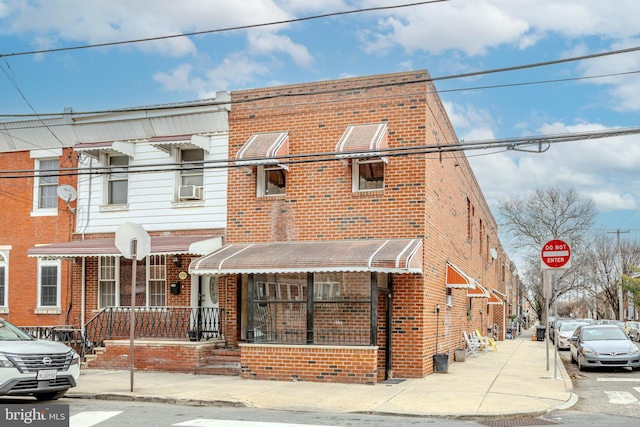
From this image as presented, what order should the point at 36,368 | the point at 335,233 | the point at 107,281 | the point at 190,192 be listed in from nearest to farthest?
the point at 36,368 → the point at 335,233 → the point at 190,192 → the point at 107,281

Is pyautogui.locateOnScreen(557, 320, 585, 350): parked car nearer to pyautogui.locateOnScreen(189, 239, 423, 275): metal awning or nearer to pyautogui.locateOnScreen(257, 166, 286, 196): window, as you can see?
pyautogui.locateOnScreen(189, 239, 423, 275): metal awning

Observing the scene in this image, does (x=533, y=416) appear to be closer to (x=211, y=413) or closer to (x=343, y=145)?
(x=211, y=413)

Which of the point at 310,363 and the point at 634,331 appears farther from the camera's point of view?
the point at 634,331

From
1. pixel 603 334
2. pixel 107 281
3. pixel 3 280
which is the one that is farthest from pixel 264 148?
pixel 603 334

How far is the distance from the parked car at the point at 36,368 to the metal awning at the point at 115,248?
4674 mm

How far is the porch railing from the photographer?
17.3 m

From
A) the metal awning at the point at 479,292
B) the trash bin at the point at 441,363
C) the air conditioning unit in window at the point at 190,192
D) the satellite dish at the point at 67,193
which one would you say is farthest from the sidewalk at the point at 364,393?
the metal awning at the point at 479,292

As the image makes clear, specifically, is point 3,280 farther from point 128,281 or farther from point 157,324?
point 157,324

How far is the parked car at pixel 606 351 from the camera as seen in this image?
1845 centimetres

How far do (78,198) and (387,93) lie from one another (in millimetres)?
8819

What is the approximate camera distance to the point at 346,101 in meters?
16.5

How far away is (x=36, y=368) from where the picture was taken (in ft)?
36.0

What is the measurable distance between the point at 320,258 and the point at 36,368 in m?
5.91

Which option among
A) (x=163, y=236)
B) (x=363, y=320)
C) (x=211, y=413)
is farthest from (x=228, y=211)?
(x=211, y=413)
